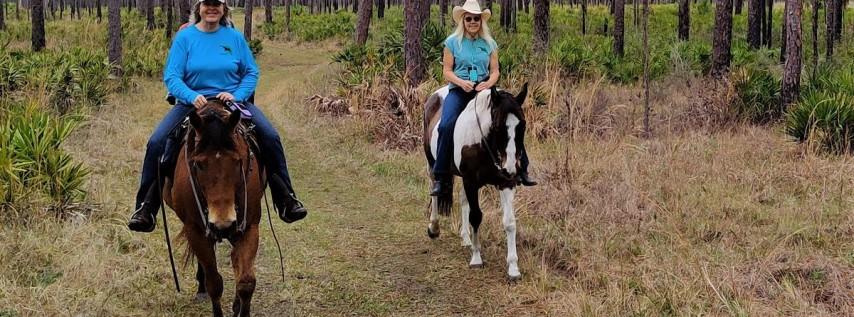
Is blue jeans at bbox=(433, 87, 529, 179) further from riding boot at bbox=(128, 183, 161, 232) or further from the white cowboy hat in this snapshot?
riding boot at bbox=(128, 183, 161, 232)

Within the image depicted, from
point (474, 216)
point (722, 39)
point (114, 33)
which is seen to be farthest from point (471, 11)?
point (114, 33)

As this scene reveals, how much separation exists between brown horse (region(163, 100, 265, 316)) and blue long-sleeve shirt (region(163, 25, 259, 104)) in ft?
1.15

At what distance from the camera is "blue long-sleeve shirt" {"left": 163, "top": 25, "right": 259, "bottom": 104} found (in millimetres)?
4891

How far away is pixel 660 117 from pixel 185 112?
Answer: 914cm

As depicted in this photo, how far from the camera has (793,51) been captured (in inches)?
428

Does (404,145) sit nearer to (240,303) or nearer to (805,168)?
(805,168)

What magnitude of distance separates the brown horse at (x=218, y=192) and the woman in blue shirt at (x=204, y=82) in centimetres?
15

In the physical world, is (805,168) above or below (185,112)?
below

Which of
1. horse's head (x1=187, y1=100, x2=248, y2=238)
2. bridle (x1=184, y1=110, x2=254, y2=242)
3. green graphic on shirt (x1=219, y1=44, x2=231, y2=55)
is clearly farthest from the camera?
green graphic on shirt (x1=219, y1=44, x2=231, y2=55)

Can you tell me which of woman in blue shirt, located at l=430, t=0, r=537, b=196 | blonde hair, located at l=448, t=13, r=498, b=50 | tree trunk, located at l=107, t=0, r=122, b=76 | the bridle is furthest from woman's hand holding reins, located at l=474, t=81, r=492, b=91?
tree trunk, located at l=107, t=0, r=122, b=76

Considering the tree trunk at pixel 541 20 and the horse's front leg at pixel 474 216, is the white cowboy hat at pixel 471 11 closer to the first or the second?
the horse's front leg at pixel 474 216

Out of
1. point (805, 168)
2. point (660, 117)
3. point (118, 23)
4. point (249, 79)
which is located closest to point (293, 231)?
point (249, 79)

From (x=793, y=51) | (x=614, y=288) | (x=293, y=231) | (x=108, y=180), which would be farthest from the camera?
(x=793, y=51)

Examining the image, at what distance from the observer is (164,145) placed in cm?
486
